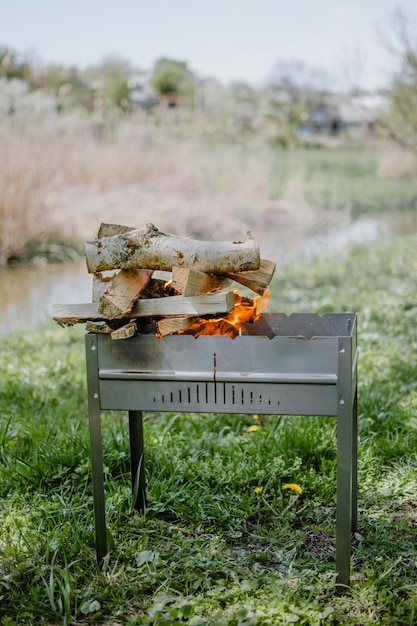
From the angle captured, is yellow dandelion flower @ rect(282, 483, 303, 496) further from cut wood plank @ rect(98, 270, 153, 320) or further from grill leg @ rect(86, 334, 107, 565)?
cut wood plank @ rect(98, 270, 153, 320)

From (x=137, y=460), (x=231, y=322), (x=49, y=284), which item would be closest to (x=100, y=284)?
(x=231, y=322)

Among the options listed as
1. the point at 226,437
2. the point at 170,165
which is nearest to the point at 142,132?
the point at 170,165

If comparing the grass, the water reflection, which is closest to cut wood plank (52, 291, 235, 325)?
the grass

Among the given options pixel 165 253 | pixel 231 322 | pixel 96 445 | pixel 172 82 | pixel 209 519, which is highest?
pixel 172 82

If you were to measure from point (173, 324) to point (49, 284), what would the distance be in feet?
25.0

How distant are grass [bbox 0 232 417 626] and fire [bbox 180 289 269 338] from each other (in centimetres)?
80

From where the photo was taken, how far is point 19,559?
→ 2.41 metres

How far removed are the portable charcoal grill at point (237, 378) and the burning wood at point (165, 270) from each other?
→ 0.10 metres

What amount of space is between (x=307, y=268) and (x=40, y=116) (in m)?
5.79

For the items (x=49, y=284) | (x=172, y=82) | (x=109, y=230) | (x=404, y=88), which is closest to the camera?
(x=109, y=230)

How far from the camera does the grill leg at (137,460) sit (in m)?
2.75

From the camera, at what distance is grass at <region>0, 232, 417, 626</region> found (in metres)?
2.19

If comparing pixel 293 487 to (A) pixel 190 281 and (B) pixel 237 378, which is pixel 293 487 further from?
(A) pixel 190 281

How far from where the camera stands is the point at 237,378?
2178mm
